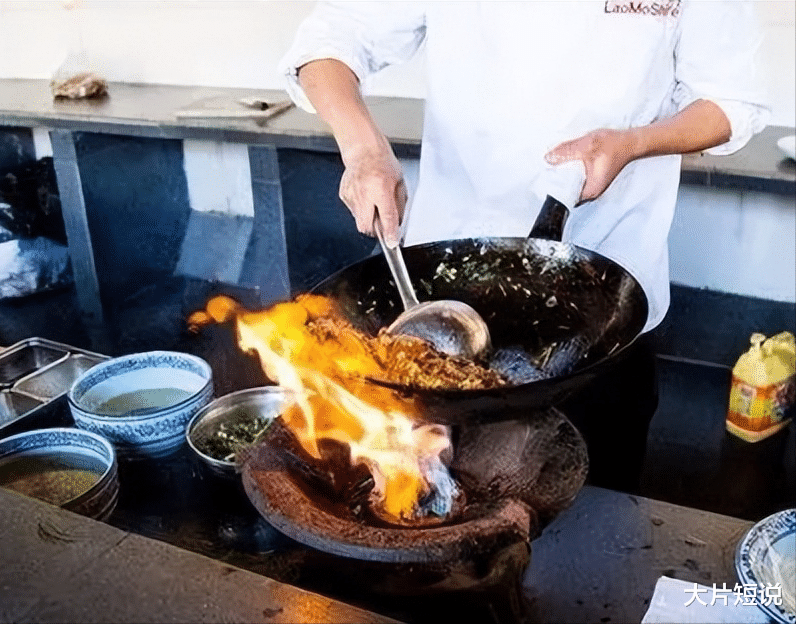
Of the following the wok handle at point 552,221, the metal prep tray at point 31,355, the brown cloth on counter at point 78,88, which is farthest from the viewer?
the brown cloth on counter at point 78,88

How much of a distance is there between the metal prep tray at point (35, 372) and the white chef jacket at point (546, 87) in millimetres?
893

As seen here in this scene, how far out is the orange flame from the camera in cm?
128

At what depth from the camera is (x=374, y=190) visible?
1.59 m

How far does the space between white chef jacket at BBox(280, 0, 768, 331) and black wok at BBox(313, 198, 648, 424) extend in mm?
314

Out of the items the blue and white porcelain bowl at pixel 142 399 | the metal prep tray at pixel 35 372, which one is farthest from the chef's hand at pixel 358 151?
the metal prep tray at pixel 35 372

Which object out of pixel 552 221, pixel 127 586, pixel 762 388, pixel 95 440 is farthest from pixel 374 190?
pixel 762 388

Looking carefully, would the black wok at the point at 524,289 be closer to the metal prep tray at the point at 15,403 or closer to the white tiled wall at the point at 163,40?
the metal prep tray at the point at 15,403

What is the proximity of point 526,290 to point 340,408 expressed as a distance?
1.40 feet

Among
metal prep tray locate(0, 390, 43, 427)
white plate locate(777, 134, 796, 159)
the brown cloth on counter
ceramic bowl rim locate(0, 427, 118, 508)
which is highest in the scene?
the brown cloth on counter

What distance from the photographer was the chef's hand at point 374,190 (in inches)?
61.9

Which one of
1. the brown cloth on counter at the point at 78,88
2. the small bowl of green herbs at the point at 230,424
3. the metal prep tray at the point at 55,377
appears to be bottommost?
the metal prep tray at the point at 55,377

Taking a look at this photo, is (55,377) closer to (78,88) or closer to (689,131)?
(689,131)

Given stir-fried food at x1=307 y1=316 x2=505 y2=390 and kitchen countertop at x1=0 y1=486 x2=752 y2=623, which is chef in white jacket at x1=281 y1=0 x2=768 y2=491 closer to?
stir-fried food at x1=307 y1=316 x2=505 y2=390

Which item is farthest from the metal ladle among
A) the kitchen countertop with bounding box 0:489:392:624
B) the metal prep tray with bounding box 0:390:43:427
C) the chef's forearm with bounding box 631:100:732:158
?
the metal prep tray with bounding box 0:390:43:427
